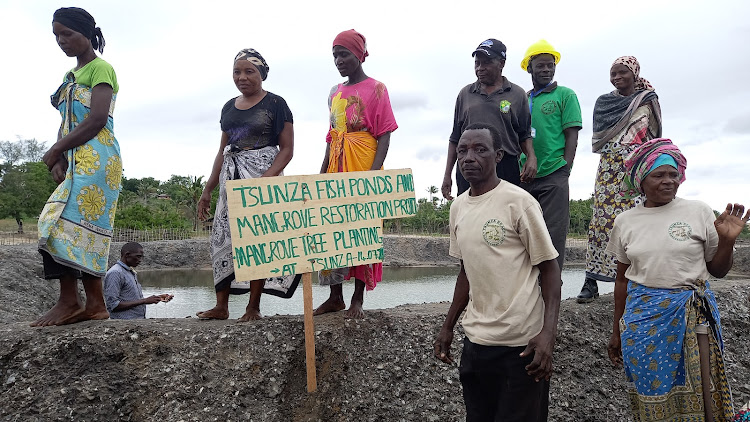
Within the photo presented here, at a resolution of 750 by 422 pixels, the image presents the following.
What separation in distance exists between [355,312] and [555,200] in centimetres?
171

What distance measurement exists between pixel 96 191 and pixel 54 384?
1.18 m

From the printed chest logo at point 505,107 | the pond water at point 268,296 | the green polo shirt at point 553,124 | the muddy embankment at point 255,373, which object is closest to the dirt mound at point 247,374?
the muddy embankment at point 255,373

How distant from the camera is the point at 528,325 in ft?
6.09

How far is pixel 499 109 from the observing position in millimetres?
3357

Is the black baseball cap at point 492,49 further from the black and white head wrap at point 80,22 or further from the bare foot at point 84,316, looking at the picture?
the bare foot at point 84,316

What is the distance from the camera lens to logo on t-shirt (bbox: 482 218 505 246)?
1889 mm

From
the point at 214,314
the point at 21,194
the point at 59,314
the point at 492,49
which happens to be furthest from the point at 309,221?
the point at 21,194

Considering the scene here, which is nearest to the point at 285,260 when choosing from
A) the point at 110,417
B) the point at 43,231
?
the point at 110,417

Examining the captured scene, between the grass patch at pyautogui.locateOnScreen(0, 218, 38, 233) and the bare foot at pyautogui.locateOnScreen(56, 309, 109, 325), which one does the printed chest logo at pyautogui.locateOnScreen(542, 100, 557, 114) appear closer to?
the bare foot at pyautogui.locateOnScreen(56, 309, 109, 325)

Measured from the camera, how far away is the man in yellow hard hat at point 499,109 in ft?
10.9

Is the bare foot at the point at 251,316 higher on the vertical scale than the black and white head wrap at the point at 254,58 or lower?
lower

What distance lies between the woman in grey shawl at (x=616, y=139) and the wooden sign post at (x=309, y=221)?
184 centimetres

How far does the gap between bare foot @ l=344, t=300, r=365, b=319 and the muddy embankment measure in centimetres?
6

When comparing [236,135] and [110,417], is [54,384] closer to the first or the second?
[110,417]
